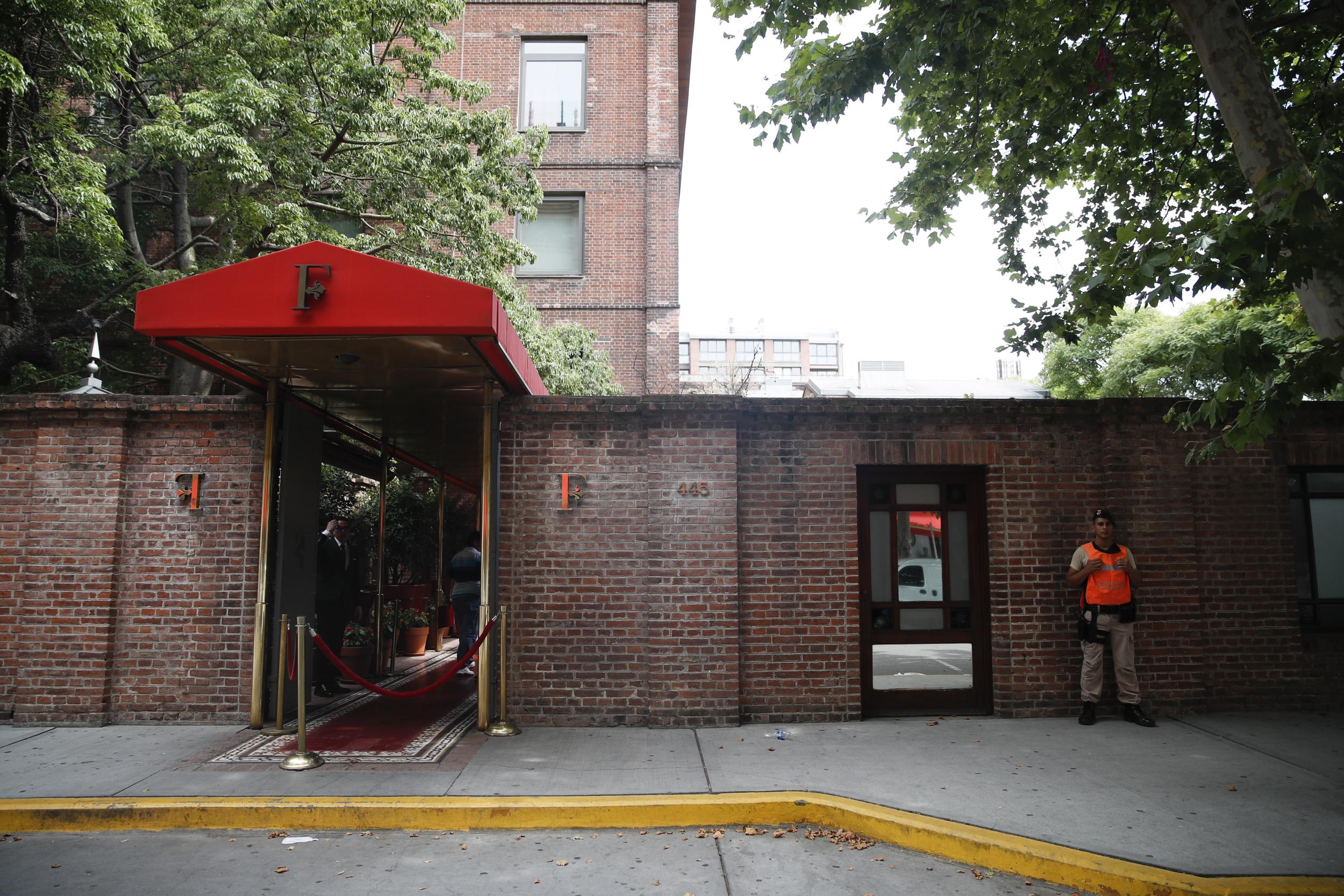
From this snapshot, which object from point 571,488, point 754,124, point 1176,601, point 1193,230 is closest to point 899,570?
point 1176,601

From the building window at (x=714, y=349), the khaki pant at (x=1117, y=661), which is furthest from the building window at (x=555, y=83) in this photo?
the building window at (x=714, y=349)

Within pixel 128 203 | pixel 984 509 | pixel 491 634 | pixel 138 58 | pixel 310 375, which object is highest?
pixel 138 58

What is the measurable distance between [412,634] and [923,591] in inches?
334

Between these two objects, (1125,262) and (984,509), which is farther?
(984,509)

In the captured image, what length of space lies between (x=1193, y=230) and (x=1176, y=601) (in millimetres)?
3682

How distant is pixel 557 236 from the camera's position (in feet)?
68.9

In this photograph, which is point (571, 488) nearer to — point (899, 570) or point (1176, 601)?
point (899, 570)

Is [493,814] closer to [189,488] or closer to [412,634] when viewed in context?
[189,488]

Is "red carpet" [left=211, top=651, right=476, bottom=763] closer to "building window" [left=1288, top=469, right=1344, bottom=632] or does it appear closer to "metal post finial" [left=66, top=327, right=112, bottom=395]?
"metal post finial" [left=66, top=327, right=112, bottom=395]

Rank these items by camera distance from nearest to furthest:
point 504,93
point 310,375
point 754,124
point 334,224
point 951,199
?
point 310,375 < point 754,124 < point 951,199 < point 334,224 < point 504,93

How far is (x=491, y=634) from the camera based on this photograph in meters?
7.25

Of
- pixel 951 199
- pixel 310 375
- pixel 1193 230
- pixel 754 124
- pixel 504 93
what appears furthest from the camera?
pixel 504 93

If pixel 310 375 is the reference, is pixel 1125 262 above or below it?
above

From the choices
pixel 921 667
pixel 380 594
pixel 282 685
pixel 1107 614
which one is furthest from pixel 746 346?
pixel 282 685
